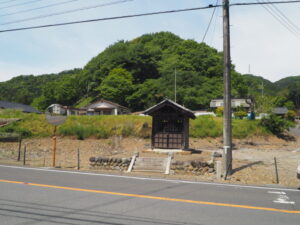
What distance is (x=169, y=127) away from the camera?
17.8m

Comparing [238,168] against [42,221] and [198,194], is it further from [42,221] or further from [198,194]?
[42,221]

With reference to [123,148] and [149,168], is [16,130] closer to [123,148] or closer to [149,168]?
[123,148]

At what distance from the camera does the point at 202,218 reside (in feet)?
16.0

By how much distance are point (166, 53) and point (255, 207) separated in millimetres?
65366

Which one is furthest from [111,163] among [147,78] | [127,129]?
[147,78]

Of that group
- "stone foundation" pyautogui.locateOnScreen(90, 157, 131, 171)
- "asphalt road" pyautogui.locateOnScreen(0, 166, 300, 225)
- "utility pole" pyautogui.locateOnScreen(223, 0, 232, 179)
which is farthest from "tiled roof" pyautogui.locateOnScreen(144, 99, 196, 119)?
"asphalt road" pyautogui.locateOnScreen(0, 166, 300, 225)

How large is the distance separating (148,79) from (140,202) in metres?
55.1

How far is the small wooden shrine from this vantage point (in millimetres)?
17344

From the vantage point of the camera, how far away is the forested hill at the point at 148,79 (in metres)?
53.5

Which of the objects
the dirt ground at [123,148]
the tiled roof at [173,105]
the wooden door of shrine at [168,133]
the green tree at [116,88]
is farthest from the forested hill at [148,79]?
the tiled roof at [173,105]

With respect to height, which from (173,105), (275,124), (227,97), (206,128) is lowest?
(206,128)

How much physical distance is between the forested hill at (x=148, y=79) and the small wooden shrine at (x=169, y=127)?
111 feet

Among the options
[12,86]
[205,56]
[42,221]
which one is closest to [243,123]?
[42,221]

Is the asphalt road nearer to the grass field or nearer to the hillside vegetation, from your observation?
the grass field
